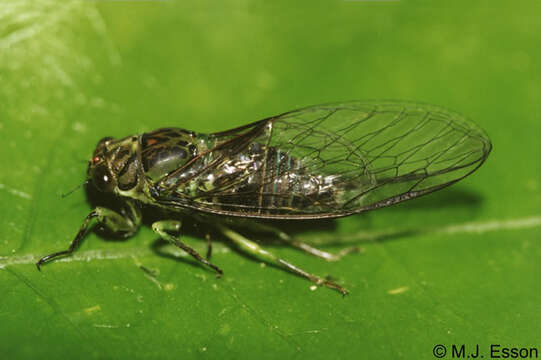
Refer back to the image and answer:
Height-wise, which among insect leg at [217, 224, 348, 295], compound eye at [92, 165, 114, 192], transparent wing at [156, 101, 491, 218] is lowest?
insect leg at [217, 224, 348, 295]

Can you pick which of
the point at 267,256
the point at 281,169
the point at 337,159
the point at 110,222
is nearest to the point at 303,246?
the point at 267,256

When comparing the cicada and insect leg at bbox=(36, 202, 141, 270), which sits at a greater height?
the cicada

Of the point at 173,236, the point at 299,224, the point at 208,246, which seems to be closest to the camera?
the point at 173,236

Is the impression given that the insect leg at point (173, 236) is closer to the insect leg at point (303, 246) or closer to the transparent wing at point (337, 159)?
the transparent wing at point (337, 159)

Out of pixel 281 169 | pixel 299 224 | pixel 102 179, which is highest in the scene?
pixel 281 169

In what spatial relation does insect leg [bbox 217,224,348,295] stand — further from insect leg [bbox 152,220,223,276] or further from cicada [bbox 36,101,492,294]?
insect leg [bbox 152,220,223,276]

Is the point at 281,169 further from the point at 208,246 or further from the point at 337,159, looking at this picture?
the point at 208,246

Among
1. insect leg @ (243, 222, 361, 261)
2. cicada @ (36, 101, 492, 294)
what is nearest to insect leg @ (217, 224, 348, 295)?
cicada @ (36, 101, 492, 294)
